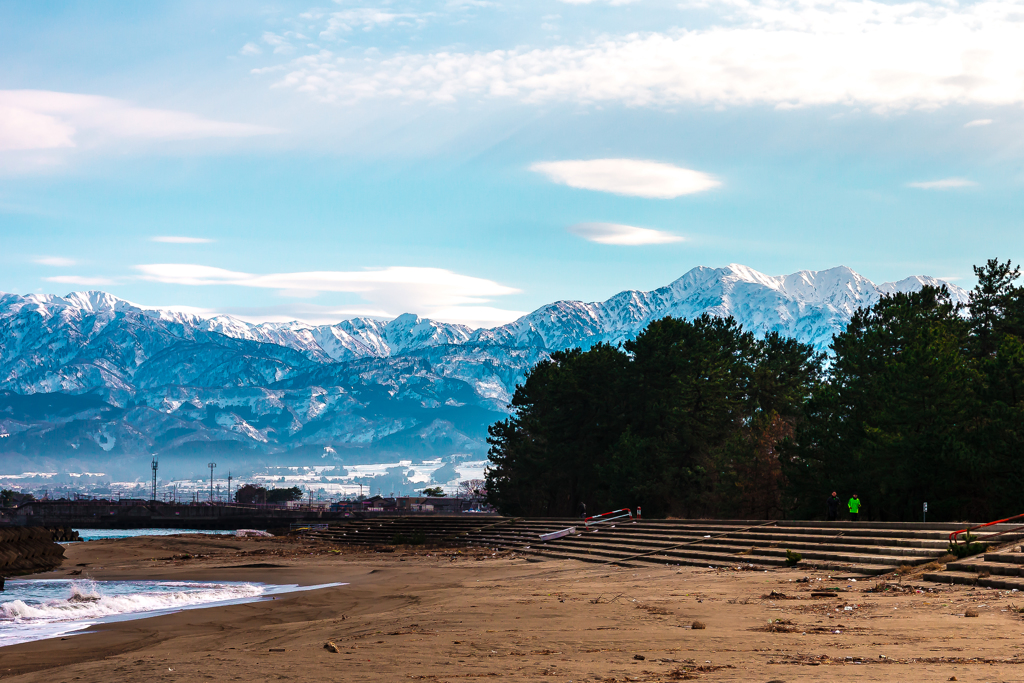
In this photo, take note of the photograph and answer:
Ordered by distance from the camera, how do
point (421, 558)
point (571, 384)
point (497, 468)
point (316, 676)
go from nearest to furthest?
1. point (316, 676)
2. point (421, 558)
3. point (571, 384)
4. point (497, 468)

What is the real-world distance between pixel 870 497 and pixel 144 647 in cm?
4376

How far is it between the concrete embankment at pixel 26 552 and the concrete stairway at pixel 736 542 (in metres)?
26.6

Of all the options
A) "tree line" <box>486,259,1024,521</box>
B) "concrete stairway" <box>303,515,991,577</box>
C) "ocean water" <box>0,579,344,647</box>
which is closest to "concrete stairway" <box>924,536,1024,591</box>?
"concrete stairway" <box>303,515,991,577</box>

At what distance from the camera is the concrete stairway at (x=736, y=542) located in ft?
89.2

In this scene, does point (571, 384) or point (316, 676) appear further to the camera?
point (571, 384)

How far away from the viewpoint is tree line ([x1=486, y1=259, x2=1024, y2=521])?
44969mm

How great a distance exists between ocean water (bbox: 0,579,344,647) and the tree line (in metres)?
32.7

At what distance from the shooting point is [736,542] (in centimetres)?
3619

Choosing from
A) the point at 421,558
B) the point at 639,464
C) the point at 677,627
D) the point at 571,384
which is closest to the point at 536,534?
the point at 421,558

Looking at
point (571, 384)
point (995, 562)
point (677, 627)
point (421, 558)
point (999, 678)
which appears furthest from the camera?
point (571, 384)

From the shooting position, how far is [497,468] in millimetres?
101125

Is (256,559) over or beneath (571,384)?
beneath

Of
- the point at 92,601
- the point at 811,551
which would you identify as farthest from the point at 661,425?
the point at 92,601

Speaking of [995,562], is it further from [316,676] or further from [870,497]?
[870,497]
